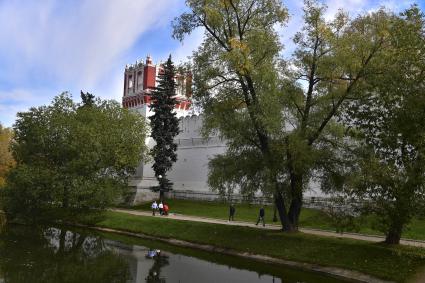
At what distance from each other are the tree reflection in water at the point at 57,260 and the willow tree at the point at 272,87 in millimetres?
6521

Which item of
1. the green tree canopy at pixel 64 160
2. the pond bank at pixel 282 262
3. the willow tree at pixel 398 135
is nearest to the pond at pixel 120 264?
the pond bank at pixel 282 262

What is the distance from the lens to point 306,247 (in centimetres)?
2059

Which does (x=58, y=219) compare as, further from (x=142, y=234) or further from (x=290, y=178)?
(x=290, y=178)

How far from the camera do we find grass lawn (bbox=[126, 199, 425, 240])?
2332 cm

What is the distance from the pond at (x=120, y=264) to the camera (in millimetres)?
16469

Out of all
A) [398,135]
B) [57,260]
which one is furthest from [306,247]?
[57,260]

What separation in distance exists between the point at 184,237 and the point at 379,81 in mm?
13647

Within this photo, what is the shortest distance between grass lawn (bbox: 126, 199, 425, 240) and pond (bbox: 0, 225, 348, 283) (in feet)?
11.8

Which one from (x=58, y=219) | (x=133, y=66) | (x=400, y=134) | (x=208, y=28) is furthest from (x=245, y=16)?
(x=133, y=66)

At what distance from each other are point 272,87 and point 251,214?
1571 cm

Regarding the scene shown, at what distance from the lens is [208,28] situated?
22.7 meters

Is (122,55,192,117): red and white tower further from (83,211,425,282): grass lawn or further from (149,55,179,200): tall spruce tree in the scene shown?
(83,211,425,282): grass lawn

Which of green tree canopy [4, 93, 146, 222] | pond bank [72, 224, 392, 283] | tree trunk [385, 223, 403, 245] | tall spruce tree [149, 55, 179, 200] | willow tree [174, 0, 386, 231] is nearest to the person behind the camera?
pond bank [72, 224, 392, 283]

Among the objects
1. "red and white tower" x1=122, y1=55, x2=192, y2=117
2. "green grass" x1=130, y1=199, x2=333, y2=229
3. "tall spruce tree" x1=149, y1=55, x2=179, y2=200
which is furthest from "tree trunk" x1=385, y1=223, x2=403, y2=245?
"red and white tower" x1=122, y1=55, x2=192, y2=117
